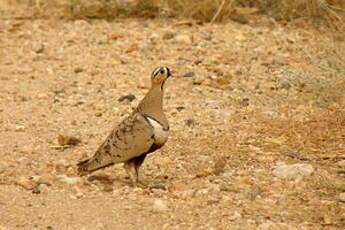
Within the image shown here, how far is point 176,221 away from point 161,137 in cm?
72

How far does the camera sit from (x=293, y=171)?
20.2 feet

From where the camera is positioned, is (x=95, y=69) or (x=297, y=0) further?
(x=297, y=0)

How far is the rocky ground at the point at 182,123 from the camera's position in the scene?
549 centimetres

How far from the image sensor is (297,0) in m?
10.0

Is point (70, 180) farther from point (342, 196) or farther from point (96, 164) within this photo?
point (342, 196)

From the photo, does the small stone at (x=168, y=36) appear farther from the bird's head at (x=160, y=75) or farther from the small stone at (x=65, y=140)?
the bird's head at (x=160, y=75)

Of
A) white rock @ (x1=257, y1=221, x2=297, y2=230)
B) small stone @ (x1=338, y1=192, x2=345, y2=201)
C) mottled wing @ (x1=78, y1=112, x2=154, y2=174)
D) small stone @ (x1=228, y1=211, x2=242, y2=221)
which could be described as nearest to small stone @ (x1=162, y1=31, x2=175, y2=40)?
mottled wing @ (x1=78, y1=112, x2=154, y2=174)

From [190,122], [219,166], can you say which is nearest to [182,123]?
[190,122]

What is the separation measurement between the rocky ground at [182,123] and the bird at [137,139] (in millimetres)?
157

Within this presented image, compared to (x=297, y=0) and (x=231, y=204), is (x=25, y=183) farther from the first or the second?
(x=297, y=0)

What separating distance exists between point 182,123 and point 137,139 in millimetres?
1749

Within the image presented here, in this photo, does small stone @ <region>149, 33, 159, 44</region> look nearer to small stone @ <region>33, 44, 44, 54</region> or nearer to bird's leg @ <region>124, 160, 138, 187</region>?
small stone @ <region>33, 44, 44, 54</region>

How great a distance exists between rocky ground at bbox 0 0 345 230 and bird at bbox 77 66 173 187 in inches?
6.2

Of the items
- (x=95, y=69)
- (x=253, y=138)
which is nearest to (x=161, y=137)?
(x=253, y=138)
